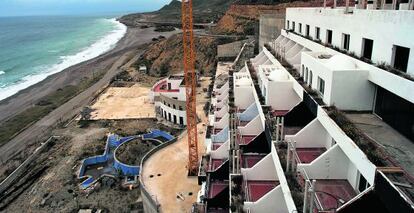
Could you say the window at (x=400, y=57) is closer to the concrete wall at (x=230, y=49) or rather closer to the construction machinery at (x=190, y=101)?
the construction machinery at (x=190, y=101)

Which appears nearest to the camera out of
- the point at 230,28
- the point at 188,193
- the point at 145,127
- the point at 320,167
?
the point at 320,167

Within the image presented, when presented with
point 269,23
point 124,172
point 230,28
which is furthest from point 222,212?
point 230,28

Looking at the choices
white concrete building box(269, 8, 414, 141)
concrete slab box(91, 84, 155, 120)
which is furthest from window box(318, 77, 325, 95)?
concrete slab box(91, 84, 155, 120)

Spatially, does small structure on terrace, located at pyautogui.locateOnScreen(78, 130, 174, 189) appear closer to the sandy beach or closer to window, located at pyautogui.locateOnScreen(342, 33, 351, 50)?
the sandy beach

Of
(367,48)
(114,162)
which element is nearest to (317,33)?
(367,48)

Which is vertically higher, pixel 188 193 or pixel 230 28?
pixel 230 28

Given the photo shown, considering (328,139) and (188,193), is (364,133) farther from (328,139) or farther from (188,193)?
(188,193)

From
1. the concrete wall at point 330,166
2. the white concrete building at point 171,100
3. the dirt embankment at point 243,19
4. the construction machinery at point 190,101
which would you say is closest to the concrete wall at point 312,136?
the concrete wall at point 330,166

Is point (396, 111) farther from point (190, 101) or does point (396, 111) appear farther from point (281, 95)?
point (190, 101)
